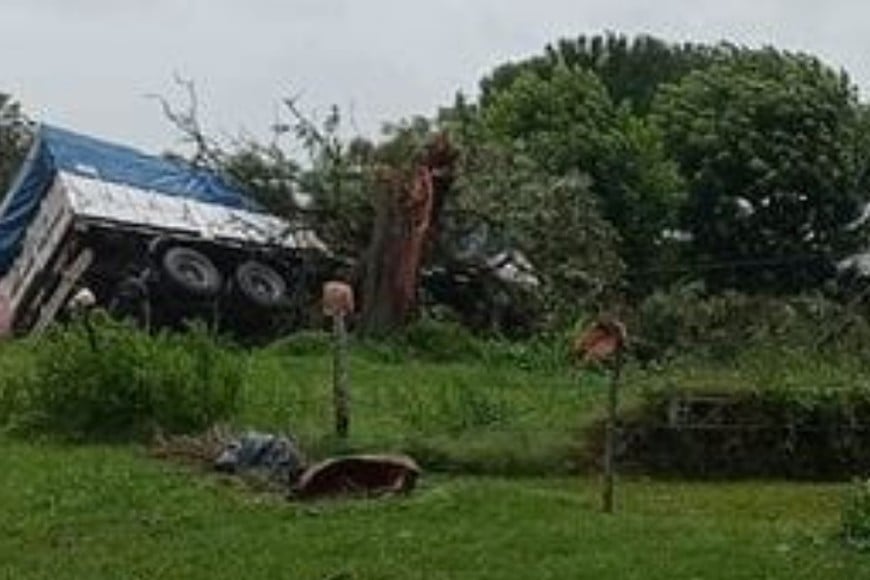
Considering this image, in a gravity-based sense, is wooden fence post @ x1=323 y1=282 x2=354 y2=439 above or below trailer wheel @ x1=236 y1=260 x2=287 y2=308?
below

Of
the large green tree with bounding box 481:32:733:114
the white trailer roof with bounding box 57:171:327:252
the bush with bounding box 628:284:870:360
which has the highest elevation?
the large green tree with bounding box 481:32:733:114

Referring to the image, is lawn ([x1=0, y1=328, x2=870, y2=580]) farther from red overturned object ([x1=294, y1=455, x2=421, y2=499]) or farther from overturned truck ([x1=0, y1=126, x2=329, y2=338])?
overturned truck ([x1=0, y1=126, x2=329, y2=338])

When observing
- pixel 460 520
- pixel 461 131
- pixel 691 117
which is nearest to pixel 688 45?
pixel 691 117

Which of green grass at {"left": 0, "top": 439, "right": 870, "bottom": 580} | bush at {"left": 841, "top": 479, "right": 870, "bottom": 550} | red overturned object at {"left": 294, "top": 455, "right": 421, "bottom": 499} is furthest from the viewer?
red overturned object at {"left": 294, "top": 455, "right": 421, "bottom": 499}

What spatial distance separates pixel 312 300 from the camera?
25.8 metres

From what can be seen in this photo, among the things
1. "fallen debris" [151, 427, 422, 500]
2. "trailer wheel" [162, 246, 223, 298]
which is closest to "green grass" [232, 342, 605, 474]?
"fallen debris" [151, 427, 422, 500]

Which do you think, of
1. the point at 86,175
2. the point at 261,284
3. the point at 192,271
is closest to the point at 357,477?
the point at 192,271

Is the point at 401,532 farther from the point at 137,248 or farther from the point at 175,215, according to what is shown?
the point at 175,215

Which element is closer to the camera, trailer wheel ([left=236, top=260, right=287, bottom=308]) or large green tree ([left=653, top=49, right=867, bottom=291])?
trailer wheel ([left=236, top=260, right=287, bottom=308])

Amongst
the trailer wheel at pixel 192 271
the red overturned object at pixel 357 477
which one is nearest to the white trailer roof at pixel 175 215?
the trailer wheel at pixel 192 271

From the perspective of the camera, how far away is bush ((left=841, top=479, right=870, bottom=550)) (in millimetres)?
9969

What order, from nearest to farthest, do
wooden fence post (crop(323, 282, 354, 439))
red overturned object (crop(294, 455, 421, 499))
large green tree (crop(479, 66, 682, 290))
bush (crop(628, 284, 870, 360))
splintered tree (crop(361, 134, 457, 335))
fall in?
red overturned object (crop(294, 455, 421, 499))
wooden fence post (crop(323, 282, 354, 439))
bush (crop(628, 284, 870, 360))
splintered tree (crop(361, 134, 457, 335))
large green tree (crop(479, 66, 682, 290))

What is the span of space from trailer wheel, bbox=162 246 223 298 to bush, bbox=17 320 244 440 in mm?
9824

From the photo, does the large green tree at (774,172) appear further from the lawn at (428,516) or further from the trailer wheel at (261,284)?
the lawn at (428,516)
